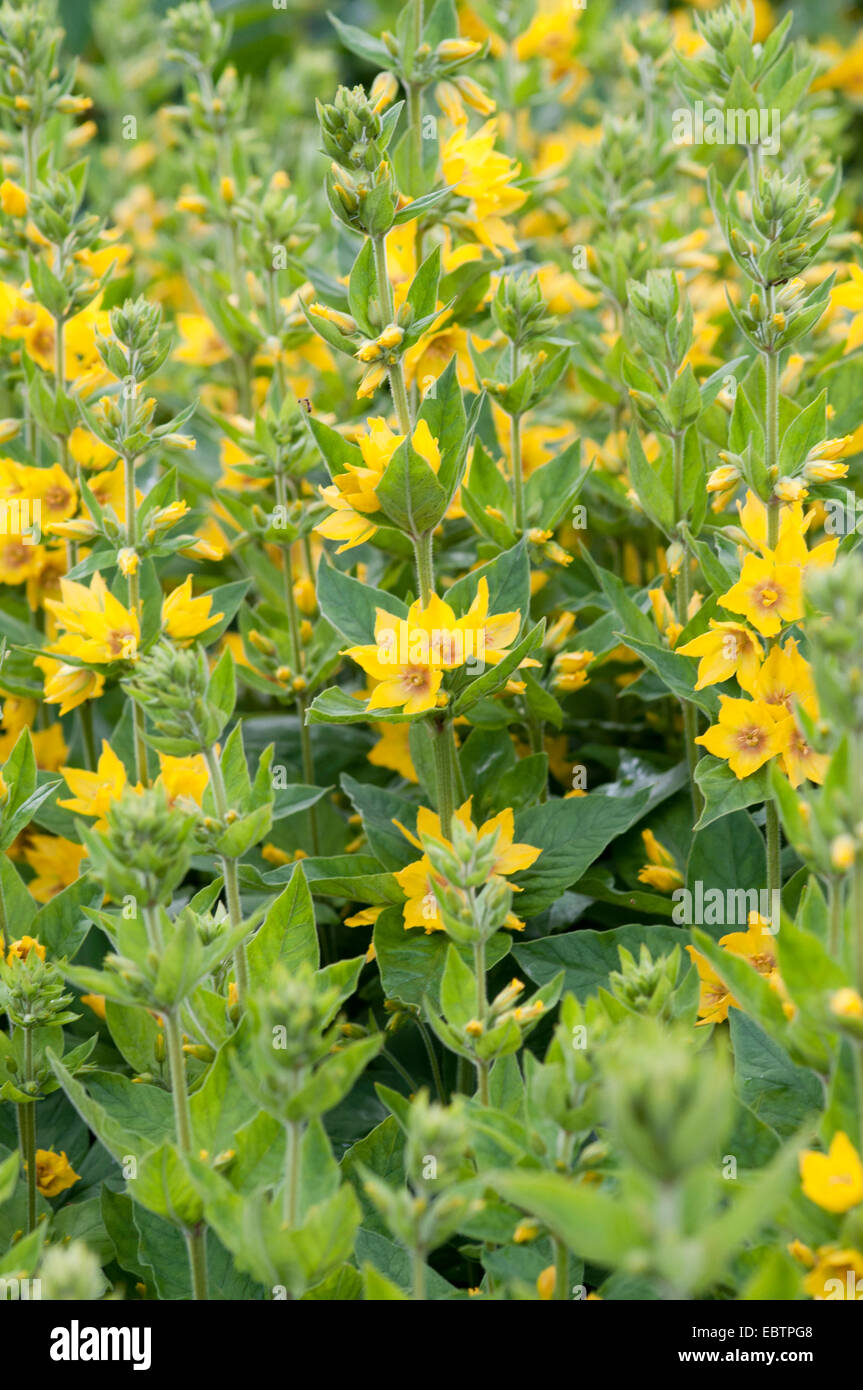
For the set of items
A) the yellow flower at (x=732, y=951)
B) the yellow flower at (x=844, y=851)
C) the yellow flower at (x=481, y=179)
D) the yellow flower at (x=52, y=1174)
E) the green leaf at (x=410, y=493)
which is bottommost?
the yellow flower at (x=52, y=1174)

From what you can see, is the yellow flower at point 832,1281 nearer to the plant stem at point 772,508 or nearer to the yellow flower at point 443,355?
the plant stem at point 772,508

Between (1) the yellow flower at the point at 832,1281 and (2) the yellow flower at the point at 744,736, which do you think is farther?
(2) the yellow flower at the point at 744,736

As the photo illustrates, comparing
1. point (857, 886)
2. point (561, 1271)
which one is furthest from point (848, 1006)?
point (561, 1271)

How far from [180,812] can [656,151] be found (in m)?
1.94

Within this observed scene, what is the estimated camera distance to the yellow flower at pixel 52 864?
216 centimetres

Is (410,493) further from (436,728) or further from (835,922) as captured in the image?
(835,922)

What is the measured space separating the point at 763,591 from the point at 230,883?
0.72m

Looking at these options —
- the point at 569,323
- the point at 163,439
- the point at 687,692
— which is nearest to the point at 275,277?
the point at 569,323

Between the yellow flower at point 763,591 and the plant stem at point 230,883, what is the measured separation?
24.9 inches

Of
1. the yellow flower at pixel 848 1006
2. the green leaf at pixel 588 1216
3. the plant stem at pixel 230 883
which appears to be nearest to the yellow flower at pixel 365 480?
the plant stem at pixel 230 883

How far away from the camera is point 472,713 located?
1.97 m

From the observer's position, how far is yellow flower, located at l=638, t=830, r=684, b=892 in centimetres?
192

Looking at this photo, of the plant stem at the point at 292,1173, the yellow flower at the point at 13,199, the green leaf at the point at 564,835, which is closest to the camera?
the plant stem at the point at 292,1173
